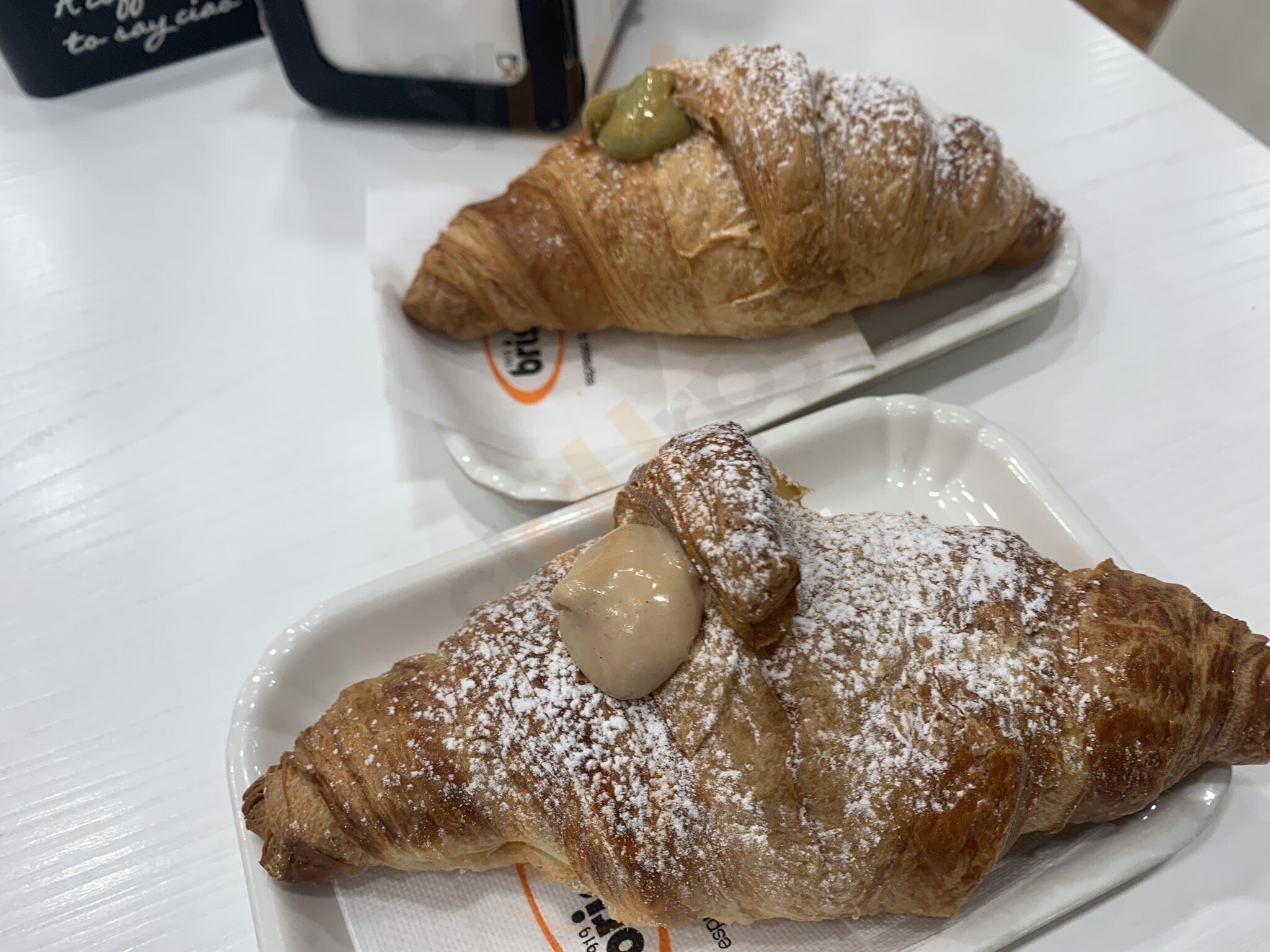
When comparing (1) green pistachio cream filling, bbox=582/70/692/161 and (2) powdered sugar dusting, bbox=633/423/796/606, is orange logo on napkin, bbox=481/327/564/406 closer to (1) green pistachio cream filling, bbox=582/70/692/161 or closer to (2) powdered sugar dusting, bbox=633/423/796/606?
(1) green pistachio cream filling, bbox=582/70/692/161

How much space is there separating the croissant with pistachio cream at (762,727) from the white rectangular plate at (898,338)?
295mm

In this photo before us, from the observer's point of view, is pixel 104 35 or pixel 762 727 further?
pixel 104 35

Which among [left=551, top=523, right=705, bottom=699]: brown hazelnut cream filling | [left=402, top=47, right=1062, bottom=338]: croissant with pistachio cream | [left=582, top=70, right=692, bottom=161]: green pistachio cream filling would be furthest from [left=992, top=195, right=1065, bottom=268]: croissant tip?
[left=551, top=523, right=705, bottom=699]: brown hazelnut cream filling

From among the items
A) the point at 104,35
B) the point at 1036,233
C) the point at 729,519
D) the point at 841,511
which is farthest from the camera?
the point at 104,35

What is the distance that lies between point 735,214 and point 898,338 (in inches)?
12.6

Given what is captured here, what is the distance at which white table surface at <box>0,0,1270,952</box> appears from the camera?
0.97 m

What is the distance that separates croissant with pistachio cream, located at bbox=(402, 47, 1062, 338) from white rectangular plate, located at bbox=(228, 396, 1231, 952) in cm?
21

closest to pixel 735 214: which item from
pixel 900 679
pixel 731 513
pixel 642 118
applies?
pixel 642 118

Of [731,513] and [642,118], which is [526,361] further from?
[731,513]

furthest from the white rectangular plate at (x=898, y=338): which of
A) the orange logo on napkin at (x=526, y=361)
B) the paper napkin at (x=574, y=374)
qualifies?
the orange logo on napkin at (x=526, y=361)

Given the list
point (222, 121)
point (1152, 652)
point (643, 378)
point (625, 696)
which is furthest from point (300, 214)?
point (1152, 652)

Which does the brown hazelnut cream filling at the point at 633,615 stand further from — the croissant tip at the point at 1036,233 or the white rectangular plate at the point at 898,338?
the croissant tip at the point at 1036,233

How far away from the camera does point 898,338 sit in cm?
129

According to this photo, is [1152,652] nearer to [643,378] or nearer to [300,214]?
[643,378]
